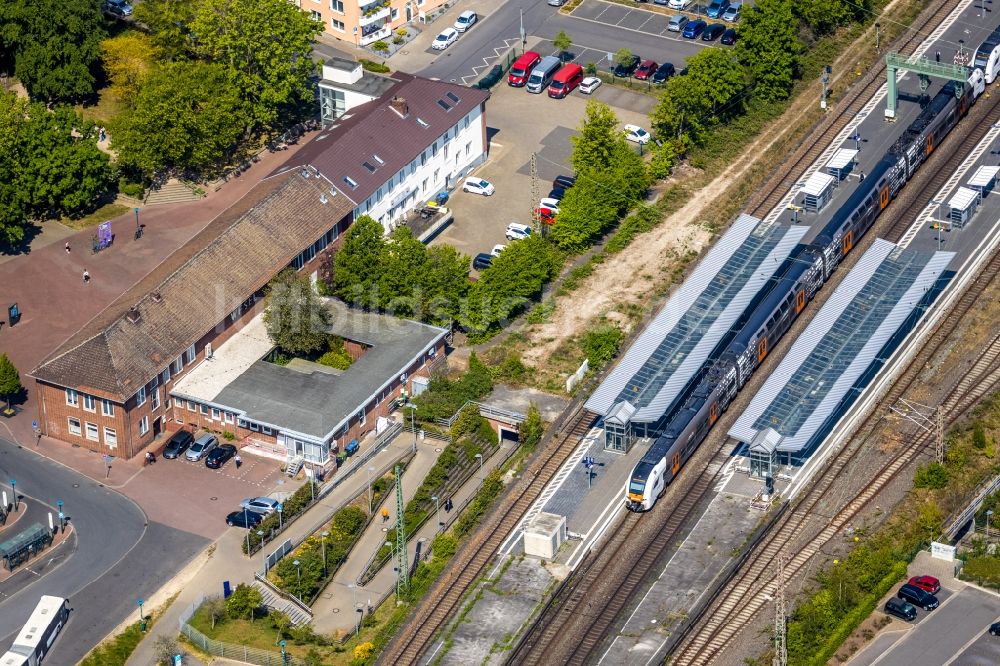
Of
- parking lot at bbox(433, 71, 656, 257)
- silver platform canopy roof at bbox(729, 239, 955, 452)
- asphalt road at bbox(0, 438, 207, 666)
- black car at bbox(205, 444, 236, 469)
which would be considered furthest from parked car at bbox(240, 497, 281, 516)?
parking lot at bbox(433, 71, 656, 257)

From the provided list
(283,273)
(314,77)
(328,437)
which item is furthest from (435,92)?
(328,437)

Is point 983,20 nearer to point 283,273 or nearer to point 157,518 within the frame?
point 283,273

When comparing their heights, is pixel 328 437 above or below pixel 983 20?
below

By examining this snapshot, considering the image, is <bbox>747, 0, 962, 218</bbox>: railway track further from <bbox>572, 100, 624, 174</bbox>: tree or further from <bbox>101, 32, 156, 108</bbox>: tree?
<bbox>101, 32, 156, 108</bbox>: tree

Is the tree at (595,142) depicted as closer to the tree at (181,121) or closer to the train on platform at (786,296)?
the train on platform at (786,296)

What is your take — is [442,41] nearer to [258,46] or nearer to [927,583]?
[258,46]

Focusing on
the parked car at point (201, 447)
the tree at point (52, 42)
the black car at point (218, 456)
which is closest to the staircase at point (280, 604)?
the black car at point (218, 456)
